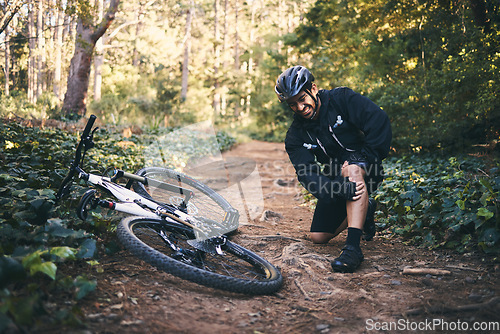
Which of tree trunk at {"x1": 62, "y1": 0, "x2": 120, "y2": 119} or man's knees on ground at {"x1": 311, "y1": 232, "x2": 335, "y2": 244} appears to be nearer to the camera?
man's knees on ground at {"x1": 311, "y1": 232, "x2": 335, "y2": 244}

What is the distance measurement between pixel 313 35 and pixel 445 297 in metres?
16.0

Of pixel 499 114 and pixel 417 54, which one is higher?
pixel 417 54

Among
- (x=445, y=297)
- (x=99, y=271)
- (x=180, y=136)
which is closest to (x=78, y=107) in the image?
(x=180, y=136)

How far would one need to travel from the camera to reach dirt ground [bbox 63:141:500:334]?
6.58 ft

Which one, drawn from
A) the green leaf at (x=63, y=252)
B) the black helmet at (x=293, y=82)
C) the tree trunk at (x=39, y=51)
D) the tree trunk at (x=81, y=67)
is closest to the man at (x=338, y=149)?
the black helmet at (x=293, y=82)

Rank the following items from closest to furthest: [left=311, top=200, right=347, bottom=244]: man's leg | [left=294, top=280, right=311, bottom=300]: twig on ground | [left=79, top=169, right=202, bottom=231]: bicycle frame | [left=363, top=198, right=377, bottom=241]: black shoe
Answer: [left=294, top=280, right=311, bottom=300]: twig on ground, [left=79, top=169, right=202, bottom=231]: bicycle frame, [left=363, top=198, right=377, bottom=241]: black shoe, [left=311, top=200, right=347, bottom=244]: man's leg

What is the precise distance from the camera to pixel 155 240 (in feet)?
10.1

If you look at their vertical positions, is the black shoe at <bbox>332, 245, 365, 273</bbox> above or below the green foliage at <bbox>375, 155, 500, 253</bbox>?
A: below

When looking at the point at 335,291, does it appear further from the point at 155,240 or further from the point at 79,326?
the point at 79,326

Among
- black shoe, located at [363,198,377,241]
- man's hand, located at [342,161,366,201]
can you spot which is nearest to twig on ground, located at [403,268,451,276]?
man's hand, located at [342,161,366,201]

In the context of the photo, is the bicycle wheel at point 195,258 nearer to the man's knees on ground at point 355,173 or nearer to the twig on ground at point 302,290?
the twig on ground at point 302,290

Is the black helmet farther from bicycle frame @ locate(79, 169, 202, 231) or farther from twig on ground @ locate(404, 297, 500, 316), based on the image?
twig on ground @ locate(404, 297, 500, 316)

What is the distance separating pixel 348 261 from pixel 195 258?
125 cm

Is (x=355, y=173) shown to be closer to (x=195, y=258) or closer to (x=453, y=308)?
(x=453, y=308)
